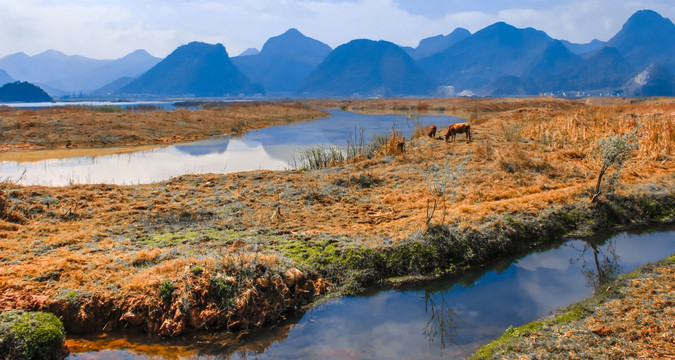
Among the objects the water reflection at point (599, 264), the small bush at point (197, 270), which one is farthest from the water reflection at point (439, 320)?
the small bush at point (197, 270)

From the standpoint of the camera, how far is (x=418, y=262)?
7691 millimetres

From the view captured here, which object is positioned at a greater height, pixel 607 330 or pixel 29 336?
pixel 29 336

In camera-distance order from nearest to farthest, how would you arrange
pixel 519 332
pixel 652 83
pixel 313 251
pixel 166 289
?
1. pixel 519 332
2. pixel 166 289
3. pixel 313 251
4. pixel 652 83

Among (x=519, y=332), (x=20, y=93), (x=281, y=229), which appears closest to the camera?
(x=519, y=332)

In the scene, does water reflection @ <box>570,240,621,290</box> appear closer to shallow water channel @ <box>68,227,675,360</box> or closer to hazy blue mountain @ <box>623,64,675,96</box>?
shallow water channel @ <box>68,227,675,360</box>

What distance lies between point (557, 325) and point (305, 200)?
249 inches

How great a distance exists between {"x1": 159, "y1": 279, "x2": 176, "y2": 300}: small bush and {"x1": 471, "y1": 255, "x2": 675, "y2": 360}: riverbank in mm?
4020

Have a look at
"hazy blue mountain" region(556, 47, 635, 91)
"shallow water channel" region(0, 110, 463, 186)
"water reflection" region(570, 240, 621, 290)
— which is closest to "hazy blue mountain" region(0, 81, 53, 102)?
"shallow water channel" region(0, 110, 463, 186)

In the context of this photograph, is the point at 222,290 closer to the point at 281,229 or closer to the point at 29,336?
the point at 29,336

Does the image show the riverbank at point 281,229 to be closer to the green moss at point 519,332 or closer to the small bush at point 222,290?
the small bush at point 222,290

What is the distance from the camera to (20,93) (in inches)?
5157

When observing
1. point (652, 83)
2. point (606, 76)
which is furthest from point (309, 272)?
point (606, 76)

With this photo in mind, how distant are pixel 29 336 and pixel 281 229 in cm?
457

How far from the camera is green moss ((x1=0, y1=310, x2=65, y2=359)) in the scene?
4.80 metres
